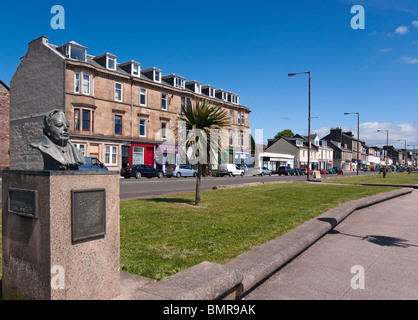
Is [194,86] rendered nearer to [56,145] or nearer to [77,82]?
[77,82]

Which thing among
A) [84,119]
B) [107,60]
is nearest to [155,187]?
[84,119]

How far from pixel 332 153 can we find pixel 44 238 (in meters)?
98.1

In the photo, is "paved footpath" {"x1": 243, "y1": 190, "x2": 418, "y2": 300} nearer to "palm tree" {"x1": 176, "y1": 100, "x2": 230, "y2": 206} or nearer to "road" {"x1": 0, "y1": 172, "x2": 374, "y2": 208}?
"palm tree" {"x1": 176, "y1": 100, "x2": 230, "y2": 206}

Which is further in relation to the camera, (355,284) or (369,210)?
(369,210)

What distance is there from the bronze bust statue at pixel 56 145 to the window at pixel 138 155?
35475 mm

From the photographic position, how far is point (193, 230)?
675 centimetres

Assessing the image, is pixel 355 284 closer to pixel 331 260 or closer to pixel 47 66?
pixel 331 260

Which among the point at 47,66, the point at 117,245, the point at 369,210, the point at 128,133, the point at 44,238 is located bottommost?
the point at 369,210

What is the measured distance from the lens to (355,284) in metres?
4.19

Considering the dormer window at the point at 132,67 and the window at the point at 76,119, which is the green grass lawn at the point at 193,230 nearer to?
the window at the point at 76,119

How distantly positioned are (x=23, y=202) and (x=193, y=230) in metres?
4.08

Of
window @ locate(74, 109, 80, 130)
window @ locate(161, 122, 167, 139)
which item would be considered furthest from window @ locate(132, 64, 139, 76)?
window @ locate(74, 109, 80, 130)
